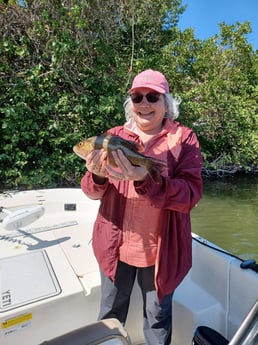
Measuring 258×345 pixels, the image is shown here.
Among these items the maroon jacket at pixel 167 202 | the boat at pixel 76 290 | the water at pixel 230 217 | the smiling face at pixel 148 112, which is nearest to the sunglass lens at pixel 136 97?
the smiling face at pixel 148 112

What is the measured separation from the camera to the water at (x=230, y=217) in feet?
18.3

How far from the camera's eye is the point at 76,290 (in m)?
1.76

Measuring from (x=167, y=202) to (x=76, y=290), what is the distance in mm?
900

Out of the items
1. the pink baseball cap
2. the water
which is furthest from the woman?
the water

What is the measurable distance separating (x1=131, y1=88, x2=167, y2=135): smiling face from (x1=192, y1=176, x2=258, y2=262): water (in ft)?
13.8

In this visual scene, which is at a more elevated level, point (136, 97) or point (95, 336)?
point (136, 97)

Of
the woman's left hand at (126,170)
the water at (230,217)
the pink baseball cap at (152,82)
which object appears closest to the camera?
the woman's left hand at (126,170)

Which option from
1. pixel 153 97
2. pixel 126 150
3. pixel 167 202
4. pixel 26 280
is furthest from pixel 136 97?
pixel 26 280

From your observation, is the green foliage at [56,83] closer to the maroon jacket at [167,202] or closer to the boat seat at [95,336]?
the maroon jacket at [167,202]

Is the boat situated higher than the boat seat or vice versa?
the boat seat

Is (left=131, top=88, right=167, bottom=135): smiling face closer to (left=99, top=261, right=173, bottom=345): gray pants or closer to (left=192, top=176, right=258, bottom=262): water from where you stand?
(left=99, top=261, right=173, bottom=345): gray pants

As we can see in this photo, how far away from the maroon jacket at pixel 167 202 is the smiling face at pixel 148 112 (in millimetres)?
58

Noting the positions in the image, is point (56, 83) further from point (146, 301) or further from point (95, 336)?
point (95, 336)

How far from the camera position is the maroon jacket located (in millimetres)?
1294
